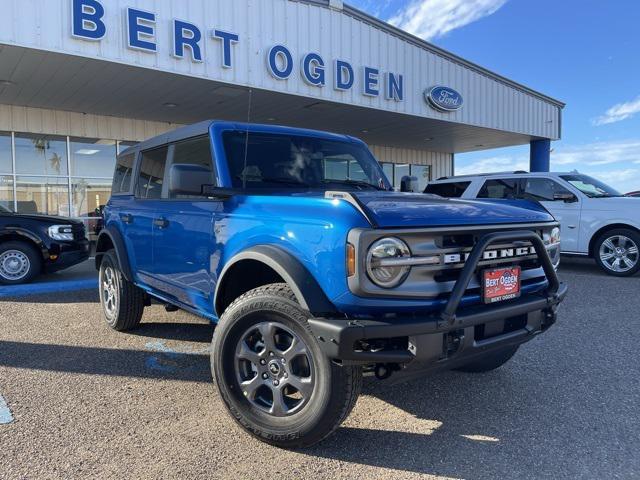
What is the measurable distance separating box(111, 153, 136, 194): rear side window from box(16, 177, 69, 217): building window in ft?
29.6

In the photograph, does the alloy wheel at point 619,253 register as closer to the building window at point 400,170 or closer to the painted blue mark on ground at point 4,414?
the painted blue mark on ground at point 4,414

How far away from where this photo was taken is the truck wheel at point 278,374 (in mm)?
2398

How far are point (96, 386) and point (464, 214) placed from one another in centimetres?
284

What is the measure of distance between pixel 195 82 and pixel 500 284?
9671mm

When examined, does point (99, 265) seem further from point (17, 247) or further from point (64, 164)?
point (64, 164)

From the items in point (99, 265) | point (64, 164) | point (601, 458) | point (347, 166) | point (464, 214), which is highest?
point (64, 164)

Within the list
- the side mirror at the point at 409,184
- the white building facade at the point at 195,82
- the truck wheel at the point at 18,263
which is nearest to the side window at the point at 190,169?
the side mirror at the point at 409,184

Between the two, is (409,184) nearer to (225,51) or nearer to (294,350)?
(294,350)

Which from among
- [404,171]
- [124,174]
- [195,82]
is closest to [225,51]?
[195,82]

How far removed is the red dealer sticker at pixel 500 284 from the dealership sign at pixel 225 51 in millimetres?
9024

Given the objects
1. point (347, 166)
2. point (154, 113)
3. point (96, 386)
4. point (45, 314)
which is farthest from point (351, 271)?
point (154, 113)

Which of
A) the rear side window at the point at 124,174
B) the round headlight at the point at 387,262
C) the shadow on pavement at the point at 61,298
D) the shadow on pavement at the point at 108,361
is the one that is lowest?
the shadow on pavement at the point at 108,361

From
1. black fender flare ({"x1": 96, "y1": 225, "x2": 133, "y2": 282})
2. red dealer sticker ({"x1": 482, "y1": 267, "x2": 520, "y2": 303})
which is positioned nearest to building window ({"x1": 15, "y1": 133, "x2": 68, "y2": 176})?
black fender flare ({"x1": 96, "y1": 225, "x2": 133, "y2": 282})

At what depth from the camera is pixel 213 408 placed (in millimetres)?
3154
